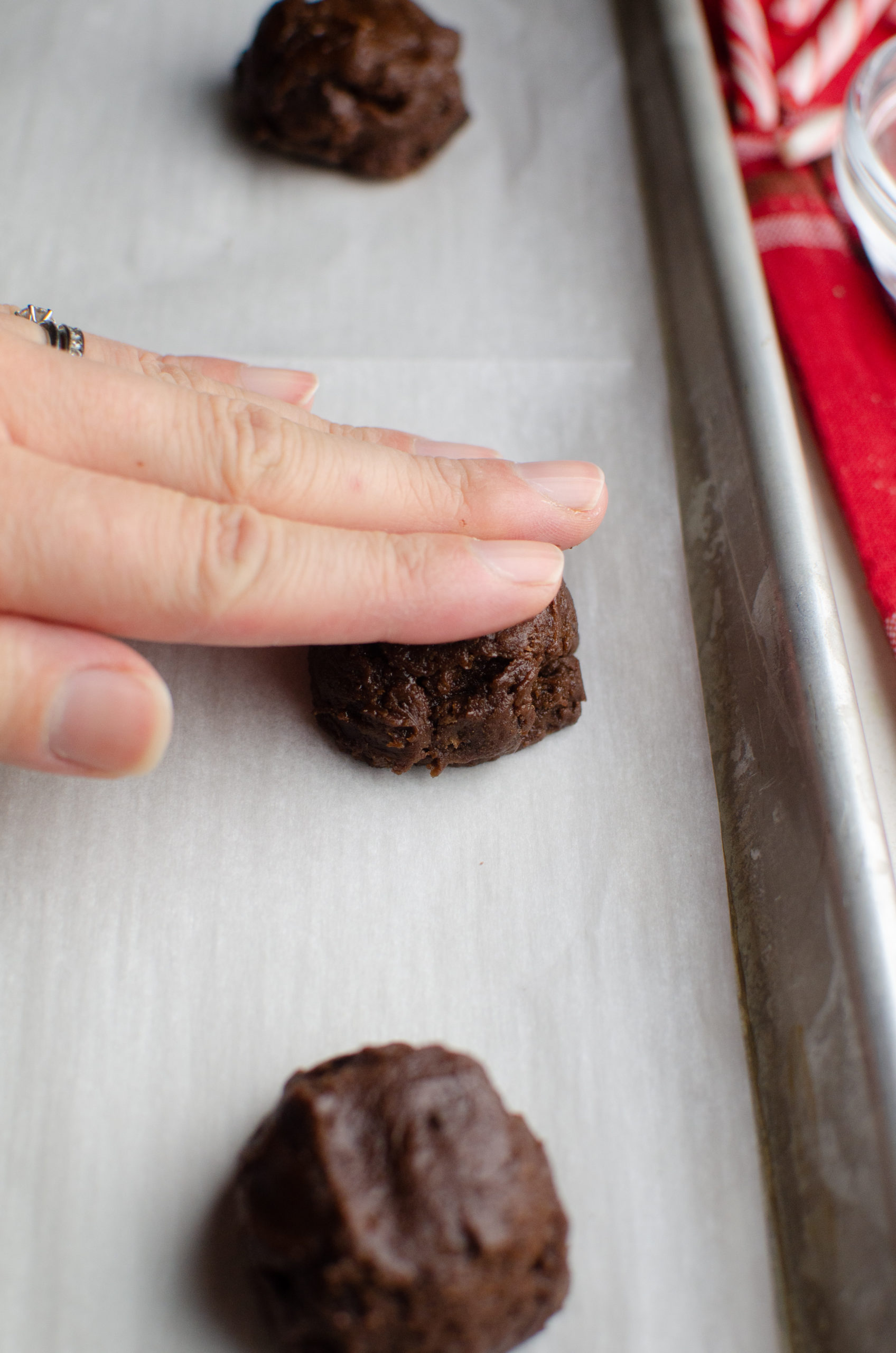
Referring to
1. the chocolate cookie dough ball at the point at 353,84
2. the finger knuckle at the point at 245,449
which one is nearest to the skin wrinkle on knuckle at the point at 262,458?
the finger knuckle at the point at 245,449

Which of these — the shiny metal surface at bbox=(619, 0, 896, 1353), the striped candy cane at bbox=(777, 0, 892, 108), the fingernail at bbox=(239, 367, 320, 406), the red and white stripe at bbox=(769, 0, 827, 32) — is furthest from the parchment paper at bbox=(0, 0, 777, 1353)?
the red and white stripe at bbox=(769, 0, 827, 32)

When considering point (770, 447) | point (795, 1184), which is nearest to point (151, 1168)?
point (795, 1184)

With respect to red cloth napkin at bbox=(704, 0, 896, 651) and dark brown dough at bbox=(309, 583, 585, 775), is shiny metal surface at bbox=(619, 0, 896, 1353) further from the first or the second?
dark brown dough at bbox=(309, 583, 585, 775)

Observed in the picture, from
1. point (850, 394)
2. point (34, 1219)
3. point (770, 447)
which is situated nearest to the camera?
point (34, 1219)

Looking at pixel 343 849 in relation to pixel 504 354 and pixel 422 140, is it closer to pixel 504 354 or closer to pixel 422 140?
pixel 504 354

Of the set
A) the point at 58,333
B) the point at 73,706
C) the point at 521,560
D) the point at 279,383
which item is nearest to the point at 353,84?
the point at 279,383

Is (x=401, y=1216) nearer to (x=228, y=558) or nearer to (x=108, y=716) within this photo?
(x=108, y=716)

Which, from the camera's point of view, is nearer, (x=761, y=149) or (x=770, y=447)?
(x=770, y=447)
